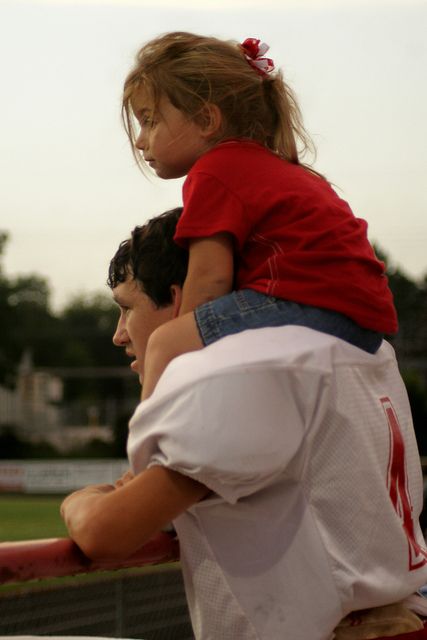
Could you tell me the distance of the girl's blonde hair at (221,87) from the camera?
158 centimetres

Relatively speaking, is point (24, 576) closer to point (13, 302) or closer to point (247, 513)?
point (247, 513)

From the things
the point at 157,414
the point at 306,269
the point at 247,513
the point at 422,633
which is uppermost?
the point at 306,269

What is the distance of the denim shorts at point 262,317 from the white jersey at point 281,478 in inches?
1.2

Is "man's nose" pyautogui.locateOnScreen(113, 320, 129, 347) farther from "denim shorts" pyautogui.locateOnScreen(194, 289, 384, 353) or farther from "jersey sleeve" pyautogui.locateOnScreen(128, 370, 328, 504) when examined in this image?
"jersey sleeve" pyautogui.locateOnScreen(128, 370, 328, 504)

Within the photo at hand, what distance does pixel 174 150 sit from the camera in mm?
1602

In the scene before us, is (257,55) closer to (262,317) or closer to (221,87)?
(221,87)

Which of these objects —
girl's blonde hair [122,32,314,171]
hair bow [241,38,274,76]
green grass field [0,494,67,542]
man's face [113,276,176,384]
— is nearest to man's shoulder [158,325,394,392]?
man's face [113,276,176,384]

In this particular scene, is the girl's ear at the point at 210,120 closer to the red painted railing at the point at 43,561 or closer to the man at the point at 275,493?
the man at the point at 275,493

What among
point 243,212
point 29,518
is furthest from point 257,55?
point 29,518

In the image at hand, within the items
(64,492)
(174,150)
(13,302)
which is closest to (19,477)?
(64,492)

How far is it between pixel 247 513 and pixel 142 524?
0.43ft

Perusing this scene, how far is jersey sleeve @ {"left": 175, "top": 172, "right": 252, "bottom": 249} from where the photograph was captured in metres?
1.42

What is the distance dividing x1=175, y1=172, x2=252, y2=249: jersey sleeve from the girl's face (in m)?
0.14

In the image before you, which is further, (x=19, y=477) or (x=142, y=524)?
(x=19, y=477)
